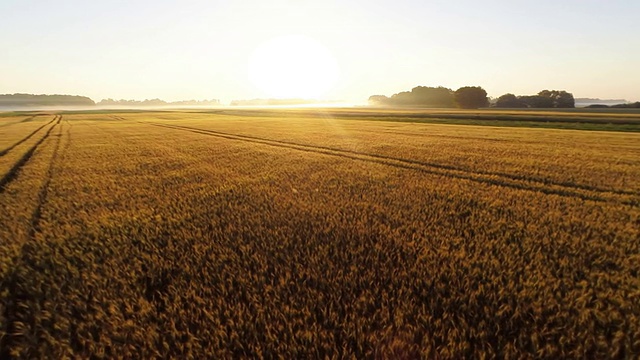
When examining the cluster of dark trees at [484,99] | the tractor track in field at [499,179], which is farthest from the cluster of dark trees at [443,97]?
the tractor track in field at [499,179]

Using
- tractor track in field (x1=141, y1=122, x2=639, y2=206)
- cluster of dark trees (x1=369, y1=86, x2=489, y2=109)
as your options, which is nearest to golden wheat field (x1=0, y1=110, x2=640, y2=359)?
tractor track in field (x1=141, y1=122, x2=639, y2=206)

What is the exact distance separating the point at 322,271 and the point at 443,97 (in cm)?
16744

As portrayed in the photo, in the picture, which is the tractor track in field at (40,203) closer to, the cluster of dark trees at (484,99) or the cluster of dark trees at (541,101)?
the cluster of dark trees at (484,99)

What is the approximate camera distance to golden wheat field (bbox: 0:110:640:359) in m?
3.14

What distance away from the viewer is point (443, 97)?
151500 millimetres

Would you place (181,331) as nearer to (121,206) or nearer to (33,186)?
(121,206)

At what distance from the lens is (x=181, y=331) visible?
3303mm

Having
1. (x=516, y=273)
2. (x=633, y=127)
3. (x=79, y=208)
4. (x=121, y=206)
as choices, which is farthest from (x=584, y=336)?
(x=633, y=127)

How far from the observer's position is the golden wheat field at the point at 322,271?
10.3 feet

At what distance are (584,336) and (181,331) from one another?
4.57 m

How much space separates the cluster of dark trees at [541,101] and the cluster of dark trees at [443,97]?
1423 centimetres

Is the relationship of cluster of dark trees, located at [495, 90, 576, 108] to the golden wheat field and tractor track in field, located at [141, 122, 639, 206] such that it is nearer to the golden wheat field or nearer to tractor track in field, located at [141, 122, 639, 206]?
tractor track in field, located at [141, 122, 639, 206]

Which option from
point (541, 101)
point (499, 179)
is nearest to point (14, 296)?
point (499, 179)

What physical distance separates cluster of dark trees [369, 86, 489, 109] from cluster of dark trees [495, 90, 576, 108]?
1423 centimetres
